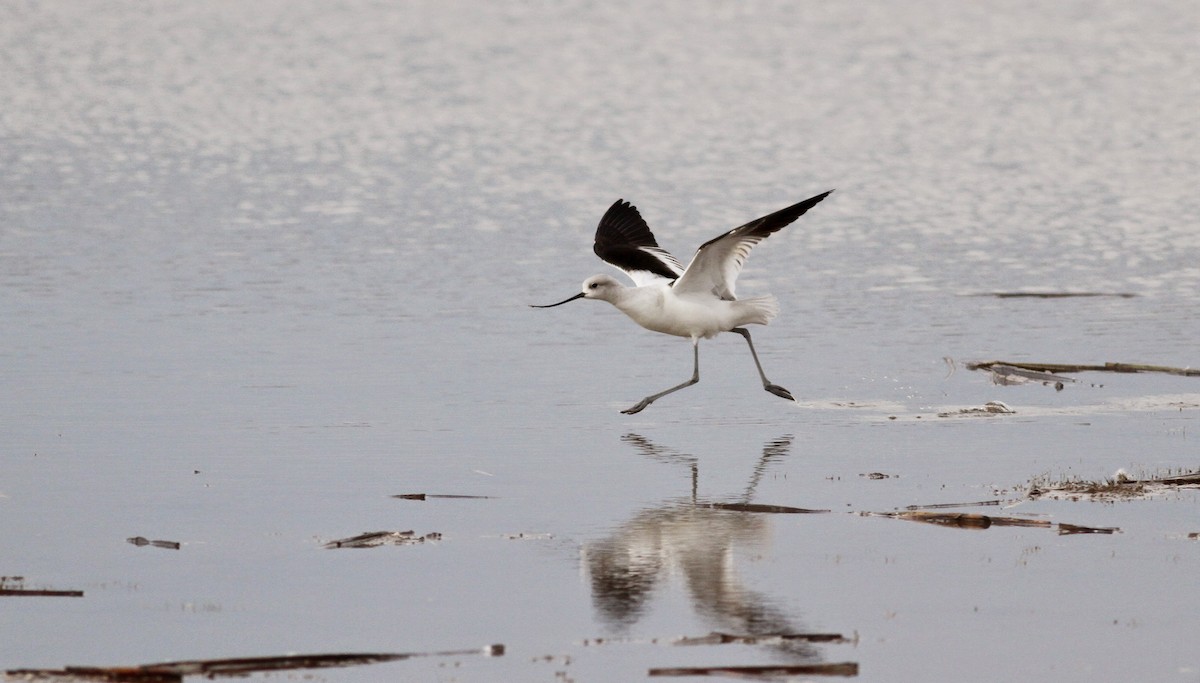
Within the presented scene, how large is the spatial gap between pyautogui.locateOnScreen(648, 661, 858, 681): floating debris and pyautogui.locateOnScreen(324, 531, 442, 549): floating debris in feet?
8.64

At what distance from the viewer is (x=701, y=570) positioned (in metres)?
9.47

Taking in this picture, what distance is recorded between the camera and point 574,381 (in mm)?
15445

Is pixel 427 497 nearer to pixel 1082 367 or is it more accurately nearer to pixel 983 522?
pixel 983 522

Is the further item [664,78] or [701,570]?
[664,78]

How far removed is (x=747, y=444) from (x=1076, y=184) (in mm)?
16423

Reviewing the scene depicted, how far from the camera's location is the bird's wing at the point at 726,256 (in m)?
13.5

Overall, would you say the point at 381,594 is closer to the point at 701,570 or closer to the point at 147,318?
the point at 701,570

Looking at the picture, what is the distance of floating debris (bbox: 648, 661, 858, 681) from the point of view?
303 inches

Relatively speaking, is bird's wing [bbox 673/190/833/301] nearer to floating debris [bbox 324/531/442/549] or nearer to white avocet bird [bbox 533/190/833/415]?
white avocet bird [bbox 533/190/833/415]

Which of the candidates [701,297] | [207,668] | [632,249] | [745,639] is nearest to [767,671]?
[745,639]

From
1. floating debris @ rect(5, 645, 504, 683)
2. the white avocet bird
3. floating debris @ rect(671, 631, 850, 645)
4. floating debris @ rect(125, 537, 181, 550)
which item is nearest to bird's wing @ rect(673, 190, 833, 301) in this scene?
the white avocet bird

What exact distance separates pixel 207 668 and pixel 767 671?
7.27 ft

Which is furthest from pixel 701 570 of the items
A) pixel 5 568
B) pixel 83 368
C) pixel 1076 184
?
pixel 1076 184

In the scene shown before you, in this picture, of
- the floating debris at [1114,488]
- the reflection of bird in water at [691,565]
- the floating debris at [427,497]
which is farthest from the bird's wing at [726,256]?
the floating debris at [427,497]
